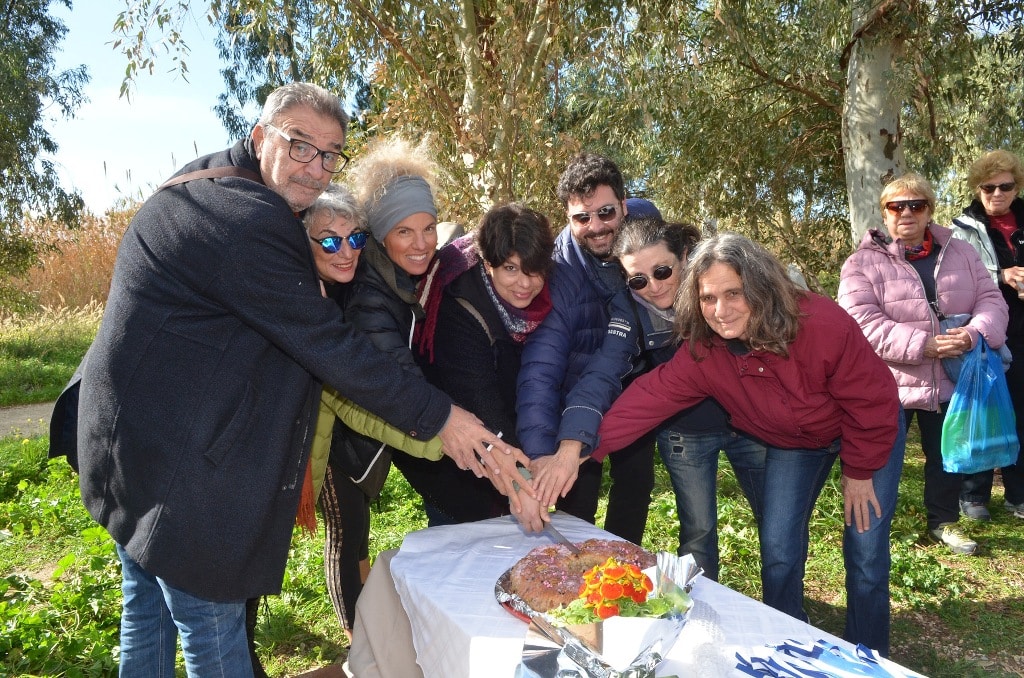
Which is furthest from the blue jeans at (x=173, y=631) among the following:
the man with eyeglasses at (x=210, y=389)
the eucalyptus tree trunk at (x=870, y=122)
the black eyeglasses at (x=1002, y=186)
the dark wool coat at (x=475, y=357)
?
the eucalyptus tree trunk at (x=870, y=122)

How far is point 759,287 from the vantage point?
8.11ft

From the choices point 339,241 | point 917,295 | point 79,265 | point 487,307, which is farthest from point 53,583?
point 79,265

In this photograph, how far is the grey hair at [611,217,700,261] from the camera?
292 centimetres

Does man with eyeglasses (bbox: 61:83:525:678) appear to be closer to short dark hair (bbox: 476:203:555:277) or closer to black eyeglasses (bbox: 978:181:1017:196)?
short dark hair (bbox: 476:203:555:277)

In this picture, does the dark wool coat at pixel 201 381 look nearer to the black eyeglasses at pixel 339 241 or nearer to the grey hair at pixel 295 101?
the grey hair at pixel 295 101

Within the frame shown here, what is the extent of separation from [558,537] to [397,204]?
1271 mm

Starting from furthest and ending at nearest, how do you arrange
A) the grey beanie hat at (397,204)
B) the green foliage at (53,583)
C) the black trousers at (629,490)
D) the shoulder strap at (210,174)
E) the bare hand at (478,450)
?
the black trousers at (629,490) → the green foliage at (53,583) → the grey beanie hat at (397,204) → the bare hand at (478,450) → the shoulder strap at (210,174)

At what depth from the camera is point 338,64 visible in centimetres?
591

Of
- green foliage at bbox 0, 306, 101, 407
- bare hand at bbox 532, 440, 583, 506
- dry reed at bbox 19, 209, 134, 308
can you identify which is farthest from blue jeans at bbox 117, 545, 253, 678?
dry reed at bbox 19, 209, 134, 308

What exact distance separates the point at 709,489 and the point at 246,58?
25.3 meters

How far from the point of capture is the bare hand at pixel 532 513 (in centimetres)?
253

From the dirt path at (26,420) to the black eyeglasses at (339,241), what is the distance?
20.0 feet

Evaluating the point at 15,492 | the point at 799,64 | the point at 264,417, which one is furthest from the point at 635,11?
the point at 15,492

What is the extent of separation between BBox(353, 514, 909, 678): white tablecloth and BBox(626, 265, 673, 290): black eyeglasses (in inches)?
35.9
